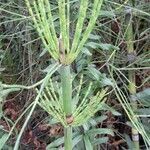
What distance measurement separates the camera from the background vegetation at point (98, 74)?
1301mm

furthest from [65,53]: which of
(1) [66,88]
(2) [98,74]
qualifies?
(2) [98,74]

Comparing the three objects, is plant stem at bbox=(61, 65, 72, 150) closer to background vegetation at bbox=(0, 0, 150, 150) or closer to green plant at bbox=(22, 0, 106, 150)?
green plant at bbox=(22, 0, 106, 150)

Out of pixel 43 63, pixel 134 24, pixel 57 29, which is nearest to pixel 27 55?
pixel 43 63

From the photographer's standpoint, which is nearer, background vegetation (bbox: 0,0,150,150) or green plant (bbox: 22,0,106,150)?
green plant (bbox: 22,0,106,150)

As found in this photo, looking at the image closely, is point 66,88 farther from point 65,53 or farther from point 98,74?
point 98,74

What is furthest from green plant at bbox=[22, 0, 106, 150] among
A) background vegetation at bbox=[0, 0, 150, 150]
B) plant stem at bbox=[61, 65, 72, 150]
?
background vegetation at bbox=[0, 0, 150, 150]

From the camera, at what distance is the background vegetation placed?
4.27 feet

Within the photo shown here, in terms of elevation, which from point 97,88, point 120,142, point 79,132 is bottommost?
point 120,142

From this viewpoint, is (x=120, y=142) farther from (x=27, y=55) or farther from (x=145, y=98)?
(x=27, y=55)

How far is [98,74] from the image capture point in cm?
128

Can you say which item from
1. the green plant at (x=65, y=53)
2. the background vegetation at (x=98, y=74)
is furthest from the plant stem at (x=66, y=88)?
the background vegetation at (x=98, y=74)

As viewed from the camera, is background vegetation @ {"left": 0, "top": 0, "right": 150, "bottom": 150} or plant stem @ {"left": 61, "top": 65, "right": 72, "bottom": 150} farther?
background vegetation @ {"left": 0, "top": 0, "right": 150, "bottom": 150}

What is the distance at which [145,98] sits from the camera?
134cm

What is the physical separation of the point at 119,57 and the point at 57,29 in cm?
26
